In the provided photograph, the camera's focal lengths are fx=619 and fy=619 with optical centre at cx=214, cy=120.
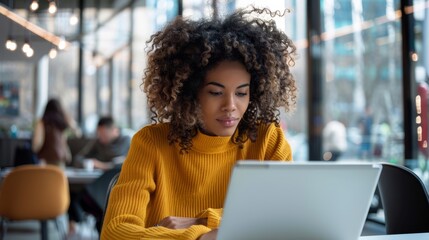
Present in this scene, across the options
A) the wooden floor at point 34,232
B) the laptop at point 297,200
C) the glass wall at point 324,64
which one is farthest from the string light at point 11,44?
the wooden floor at point 34,232

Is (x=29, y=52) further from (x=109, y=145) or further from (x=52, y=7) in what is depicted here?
(x=109, y=145)

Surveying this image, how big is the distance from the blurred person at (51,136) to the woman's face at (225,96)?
4703 mm

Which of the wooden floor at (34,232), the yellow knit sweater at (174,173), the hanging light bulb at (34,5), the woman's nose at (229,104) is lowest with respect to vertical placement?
the wooden floor at (34,232)

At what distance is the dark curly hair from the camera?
1657mm

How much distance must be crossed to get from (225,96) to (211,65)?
10 cm

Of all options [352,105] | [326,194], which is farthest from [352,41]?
[326,194]

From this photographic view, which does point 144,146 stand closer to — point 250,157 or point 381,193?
point 250,157

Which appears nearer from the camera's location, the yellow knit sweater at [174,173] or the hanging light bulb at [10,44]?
the yellow knit sweater at [174,173]

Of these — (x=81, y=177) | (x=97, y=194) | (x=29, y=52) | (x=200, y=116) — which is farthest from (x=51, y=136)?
(x=200, y=116)

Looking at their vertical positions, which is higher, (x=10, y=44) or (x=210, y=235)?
(x=10, y=44)

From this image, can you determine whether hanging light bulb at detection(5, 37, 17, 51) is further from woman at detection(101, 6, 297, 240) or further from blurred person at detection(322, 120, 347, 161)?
blurred person at detection(322, 120, 347, 161)

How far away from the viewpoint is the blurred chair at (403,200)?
204 centimetres

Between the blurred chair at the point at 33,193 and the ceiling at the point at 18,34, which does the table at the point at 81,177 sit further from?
the ceiling at the point at 18,34

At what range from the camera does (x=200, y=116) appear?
5.44ft
